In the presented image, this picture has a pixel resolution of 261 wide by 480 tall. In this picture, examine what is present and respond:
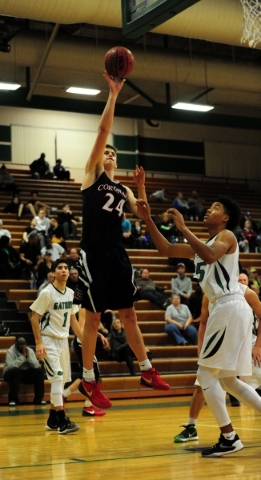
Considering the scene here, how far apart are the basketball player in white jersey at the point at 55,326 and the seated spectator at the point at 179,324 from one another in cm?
691

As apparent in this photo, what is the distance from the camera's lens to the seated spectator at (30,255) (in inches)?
653

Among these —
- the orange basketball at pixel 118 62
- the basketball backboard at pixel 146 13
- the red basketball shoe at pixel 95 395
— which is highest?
the basketball backboard at pixel 146 13

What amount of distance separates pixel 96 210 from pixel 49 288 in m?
2.70

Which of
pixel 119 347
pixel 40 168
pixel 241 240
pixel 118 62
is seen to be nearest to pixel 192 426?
pixel 118 62

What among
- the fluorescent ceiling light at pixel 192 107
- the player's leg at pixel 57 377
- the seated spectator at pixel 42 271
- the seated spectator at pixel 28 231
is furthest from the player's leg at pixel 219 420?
the fluorescent ceiling light at pixel 192 107

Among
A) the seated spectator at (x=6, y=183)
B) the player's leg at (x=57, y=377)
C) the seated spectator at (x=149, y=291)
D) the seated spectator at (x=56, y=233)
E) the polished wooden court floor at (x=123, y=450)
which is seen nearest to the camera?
the polished wooden court floor at (x=123, y=450)

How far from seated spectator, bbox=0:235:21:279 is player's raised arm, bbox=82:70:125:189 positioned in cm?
1044

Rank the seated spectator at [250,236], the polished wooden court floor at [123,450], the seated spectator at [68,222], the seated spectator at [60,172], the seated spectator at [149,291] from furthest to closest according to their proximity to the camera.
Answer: the seated spectator at [60,172] < the seated spectator at [250,236] < the seated spectator at [68,222] < the seated spectator at [149,291] < the polished wooden court floor at [123,450]

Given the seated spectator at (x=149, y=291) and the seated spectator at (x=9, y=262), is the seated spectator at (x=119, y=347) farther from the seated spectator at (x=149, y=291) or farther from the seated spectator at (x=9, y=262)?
the seated spectator at (x=9, y=262)

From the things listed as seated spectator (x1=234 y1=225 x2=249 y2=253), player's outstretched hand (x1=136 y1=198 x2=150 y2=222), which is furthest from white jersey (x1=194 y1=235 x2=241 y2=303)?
seated spectator (x1=234 y1=225 x2=249 y2=253)

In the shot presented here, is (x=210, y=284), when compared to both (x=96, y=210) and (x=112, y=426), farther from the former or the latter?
(x=112, y=426)

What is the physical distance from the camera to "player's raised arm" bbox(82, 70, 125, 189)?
6.23 metres

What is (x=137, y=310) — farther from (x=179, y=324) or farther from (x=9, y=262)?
(x=9, y=262)

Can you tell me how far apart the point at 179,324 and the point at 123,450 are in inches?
358
